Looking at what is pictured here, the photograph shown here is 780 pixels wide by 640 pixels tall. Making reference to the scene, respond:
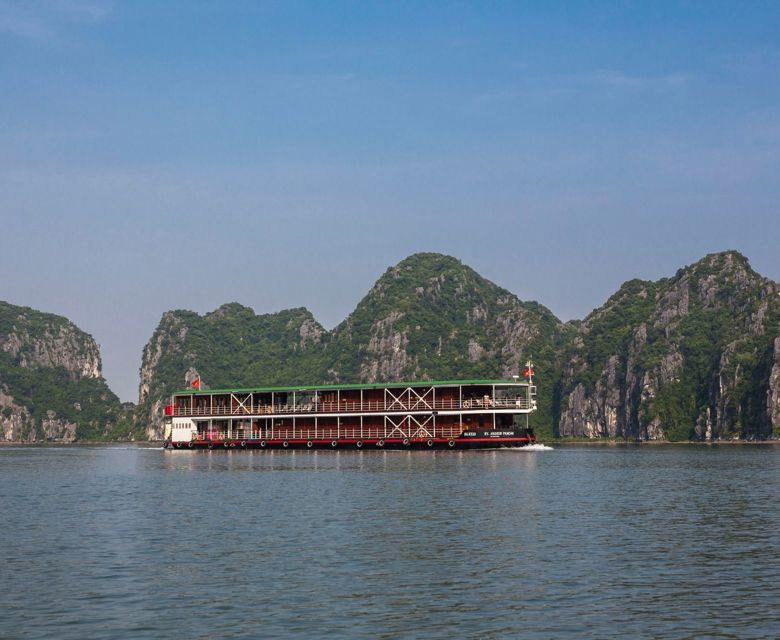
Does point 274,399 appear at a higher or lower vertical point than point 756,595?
higher

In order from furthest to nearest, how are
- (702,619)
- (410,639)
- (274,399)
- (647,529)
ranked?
(274,399) < (647,529) < (702,619) < (410,639)

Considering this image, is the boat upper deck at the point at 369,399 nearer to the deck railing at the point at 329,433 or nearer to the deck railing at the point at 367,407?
the deck railing at the point at 367,407

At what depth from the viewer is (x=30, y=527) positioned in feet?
141

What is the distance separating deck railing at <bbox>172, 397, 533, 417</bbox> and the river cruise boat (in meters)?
0.11

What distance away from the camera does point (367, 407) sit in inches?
4737

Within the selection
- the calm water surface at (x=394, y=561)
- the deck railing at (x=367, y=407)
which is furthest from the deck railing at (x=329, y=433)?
the calm water surface at (x=394, y=561)

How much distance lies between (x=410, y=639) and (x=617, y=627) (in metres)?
4.73

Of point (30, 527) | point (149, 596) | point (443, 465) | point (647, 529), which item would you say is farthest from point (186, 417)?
point (149, 596)

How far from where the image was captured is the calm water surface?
80.1ft

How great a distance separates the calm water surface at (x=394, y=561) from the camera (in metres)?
24.4

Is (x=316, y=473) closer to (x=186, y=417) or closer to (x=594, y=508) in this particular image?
(x=594, y=508)

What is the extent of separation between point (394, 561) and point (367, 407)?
8748cm

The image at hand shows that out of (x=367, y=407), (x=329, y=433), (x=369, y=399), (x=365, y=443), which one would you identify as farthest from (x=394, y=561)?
(x=329, y=433)

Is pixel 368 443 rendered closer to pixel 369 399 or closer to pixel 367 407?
pixel 367 407
